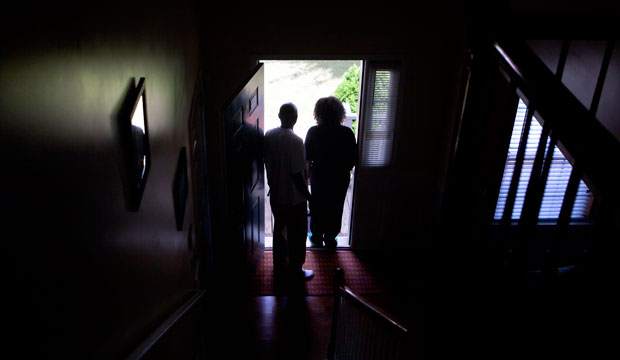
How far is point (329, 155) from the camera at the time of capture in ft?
11.7

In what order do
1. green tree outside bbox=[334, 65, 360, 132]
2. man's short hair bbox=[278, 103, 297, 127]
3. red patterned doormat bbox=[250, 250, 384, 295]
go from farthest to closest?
1. green tree outside bbox=[334, 65, 360, 132]
2. red patterned doormat bbox=[250, 250, 384, 295]
3. man's short hair bbox=[278, 103, 297, 127]

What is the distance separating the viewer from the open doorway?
721cm

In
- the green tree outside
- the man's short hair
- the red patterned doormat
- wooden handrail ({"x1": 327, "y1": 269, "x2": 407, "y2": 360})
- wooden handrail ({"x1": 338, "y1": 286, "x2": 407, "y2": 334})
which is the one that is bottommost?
the red patterned doormat

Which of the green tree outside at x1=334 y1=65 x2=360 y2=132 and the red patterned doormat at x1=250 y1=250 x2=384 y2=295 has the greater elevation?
the green tree outside at x1=334 y1=65 x2=360 y2=132

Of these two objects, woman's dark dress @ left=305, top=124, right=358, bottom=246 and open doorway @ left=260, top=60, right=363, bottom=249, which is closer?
woman's dark dress @ left=305, top=124, right=358, bottom=246

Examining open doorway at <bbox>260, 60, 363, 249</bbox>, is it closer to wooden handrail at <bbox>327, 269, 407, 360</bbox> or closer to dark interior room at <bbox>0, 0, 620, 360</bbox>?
dark interior room at <bbox>0, 0, 620, 360</bbox>

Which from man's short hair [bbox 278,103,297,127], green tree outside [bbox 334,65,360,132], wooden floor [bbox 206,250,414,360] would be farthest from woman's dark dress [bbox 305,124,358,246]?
green tree outside [bbox 334,65,360,132]

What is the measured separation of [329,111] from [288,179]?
74 centimetres

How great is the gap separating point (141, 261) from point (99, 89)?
778mm

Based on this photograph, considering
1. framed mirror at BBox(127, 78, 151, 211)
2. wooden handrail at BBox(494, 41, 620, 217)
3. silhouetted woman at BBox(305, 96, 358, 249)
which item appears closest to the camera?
wooden handrail at BBox(494, 41, 620, 217)

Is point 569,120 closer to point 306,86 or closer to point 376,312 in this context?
point 376,312

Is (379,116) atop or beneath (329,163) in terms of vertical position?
atop

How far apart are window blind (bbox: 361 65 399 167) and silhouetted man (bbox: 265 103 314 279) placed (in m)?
0.95

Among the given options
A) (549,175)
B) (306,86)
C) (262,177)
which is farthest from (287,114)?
(306,86)
